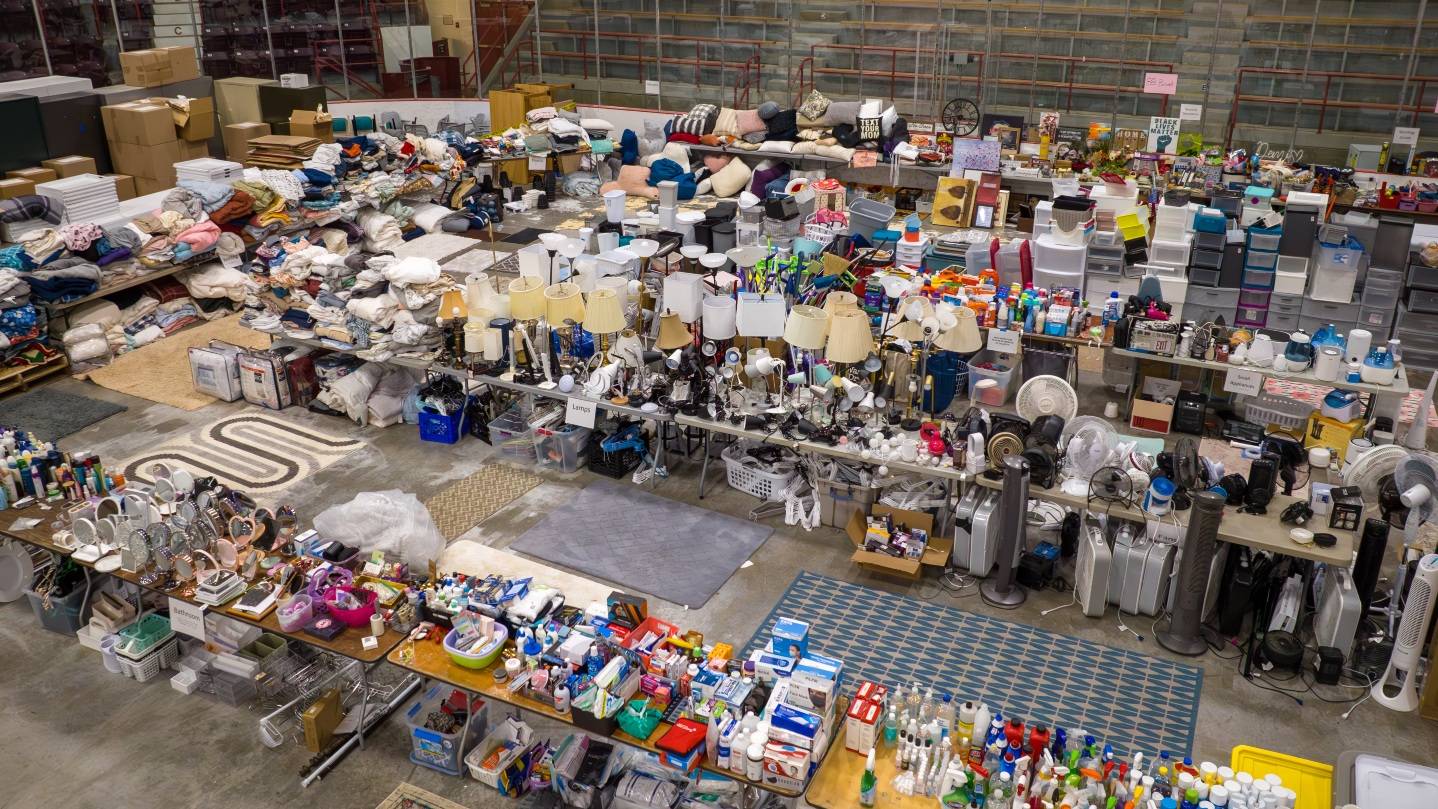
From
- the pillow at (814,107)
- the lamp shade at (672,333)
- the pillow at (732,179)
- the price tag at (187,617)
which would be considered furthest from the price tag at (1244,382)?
the pillow at (732,179)

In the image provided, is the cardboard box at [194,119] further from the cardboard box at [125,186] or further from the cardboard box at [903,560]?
the cardboard box at [903,560]

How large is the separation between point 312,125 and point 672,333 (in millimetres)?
8749

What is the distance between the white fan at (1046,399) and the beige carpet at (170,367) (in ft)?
23.5

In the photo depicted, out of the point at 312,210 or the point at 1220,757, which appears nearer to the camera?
the point at 1220,757

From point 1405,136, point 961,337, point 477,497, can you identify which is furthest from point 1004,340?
point 1405,136

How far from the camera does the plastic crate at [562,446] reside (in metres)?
8.98

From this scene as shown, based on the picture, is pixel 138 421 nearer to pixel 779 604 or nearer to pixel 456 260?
pixel 456 260

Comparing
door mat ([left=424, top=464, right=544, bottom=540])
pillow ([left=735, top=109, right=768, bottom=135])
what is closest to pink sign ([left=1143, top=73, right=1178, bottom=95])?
pillow ([left=735, top=109, right=768, bottom=135])

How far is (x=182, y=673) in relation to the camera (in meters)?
6.70

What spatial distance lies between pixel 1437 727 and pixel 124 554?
24.4 ft

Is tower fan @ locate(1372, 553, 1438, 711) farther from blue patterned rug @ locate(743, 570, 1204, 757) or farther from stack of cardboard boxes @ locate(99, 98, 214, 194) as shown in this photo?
stack of cardboard boxes @ locate(99, 98, 214, 194)

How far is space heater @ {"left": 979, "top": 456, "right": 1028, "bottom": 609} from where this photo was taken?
6.93m

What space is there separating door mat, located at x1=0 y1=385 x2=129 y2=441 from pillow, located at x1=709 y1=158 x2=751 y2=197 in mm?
8848

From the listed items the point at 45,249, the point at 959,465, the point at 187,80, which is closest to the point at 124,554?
the point at 959,465
